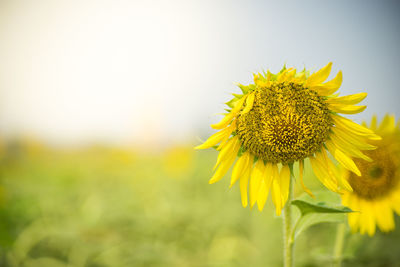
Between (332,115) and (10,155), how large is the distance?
34.6 feet

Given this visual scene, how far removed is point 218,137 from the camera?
114 centimetres

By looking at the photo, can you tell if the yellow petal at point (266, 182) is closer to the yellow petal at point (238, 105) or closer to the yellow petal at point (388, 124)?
the yellow petal at point (238, 105)

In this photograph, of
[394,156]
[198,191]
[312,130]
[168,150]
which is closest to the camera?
[312,130]

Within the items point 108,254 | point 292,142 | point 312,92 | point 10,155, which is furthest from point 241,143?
point 10,155

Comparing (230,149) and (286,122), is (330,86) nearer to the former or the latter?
(286,122)

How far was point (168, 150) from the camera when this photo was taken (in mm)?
8008

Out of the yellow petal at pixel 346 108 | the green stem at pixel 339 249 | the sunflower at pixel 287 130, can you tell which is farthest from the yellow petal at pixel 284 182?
the green stem at pixel 339 249

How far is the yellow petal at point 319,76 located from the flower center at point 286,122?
0.04 metres

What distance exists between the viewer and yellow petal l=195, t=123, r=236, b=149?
111 cm

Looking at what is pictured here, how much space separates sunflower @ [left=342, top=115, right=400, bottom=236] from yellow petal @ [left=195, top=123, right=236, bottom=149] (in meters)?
0.74

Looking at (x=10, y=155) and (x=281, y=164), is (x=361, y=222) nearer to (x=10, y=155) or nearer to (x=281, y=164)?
(x=281, y=164)

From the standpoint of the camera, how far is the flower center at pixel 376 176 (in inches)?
55.1

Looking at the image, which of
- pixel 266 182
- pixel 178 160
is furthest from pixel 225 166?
pixel 178 160

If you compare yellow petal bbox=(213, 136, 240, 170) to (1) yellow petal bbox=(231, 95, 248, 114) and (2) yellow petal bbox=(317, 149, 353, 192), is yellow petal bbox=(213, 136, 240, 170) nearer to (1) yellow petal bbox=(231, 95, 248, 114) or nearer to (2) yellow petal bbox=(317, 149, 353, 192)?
(1) yellow petal bbox=(231, 95, 248, 114)
